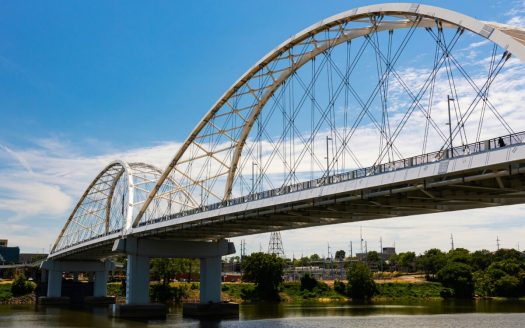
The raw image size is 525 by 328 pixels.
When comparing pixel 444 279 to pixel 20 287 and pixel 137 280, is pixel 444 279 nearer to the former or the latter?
pixel 137 280

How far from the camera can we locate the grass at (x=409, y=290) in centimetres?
9519

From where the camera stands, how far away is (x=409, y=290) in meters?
98.2

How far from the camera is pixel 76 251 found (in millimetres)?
79375

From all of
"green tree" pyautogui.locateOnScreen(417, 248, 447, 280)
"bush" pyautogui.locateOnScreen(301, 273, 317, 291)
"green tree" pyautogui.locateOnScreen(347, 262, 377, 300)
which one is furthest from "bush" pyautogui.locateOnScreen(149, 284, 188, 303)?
"green tree" pyautogui.locateOnScreen(417, 248, 447, 280)

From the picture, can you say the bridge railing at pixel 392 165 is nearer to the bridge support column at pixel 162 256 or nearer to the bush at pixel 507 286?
the bridge support column at pixel 162 256

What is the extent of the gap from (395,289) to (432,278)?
14.3 metres

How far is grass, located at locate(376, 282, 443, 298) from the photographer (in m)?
95.2

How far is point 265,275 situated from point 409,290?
26350 millimetres

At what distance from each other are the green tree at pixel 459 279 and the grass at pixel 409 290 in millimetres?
2012

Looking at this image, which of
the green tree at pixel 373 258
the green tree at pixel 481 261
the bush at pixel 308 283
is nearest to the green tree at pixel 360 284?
the bush at pixel 308 283

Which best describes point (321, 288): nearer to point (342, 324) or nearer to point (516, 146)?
point (342, 324)

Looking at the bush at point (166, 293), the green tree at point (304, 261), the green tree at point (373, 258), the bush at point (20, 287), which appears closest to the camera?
the bush at point (166, 293)

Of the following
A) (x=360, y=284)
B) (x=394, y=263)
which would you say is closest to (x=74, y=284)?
(x=360, y=284)

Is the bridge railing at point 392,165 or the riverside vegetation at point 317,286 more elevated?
the bridge railing at point 392,165
